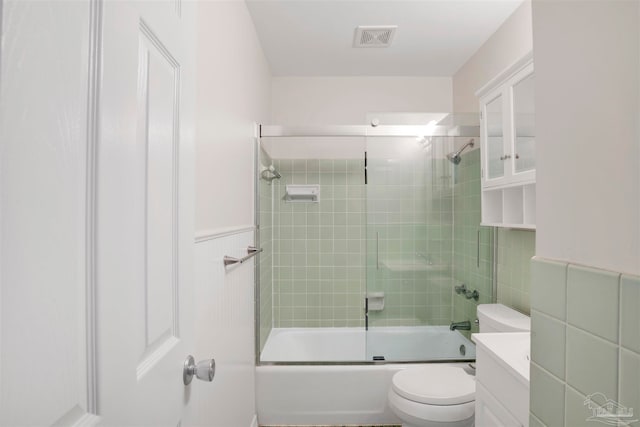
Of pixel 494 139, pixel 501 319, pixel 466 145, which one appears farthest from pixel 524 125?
pixel 501 319

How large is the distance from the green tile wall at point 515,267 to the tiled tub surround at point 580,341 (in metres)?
1.41

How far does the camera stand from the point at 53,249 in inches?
13.5

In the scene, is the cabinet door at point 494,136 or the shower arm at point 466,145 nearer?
the cabinet door at point 494,136

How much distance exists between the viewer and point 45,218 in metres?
0.33

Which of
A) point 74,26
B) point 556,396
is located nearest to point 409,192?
point 556,396

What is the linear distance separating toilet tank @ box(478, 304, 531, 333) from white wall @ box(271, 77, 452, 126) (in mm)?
1765

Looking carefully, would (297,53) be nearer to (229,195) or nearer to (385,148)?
(385,148)

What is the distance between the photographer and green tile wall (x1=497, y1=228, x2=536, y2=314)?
1923mm

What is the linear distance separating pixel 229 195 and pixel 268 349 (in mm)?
1416

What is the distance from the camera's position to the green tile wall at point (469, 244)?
2227mm

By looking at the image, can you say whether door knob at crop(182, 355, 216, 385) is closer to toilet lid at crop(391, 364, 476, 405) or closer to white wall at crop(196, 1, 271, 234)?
white wall at crop(196, 1, 271, 234)

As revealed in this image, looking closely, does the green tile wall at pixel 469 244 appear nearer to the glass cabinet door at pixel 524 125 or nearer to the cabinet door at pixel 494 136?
the cabinet door at pixel 494 136

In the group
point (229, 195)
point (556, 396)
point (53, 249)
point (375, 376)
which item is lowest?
point (375, 376)

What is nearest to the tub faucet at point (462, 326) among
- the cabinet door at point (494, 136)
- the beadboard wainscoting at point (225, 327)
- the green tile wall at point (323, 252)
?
the green tile wall at point (323, 252)
